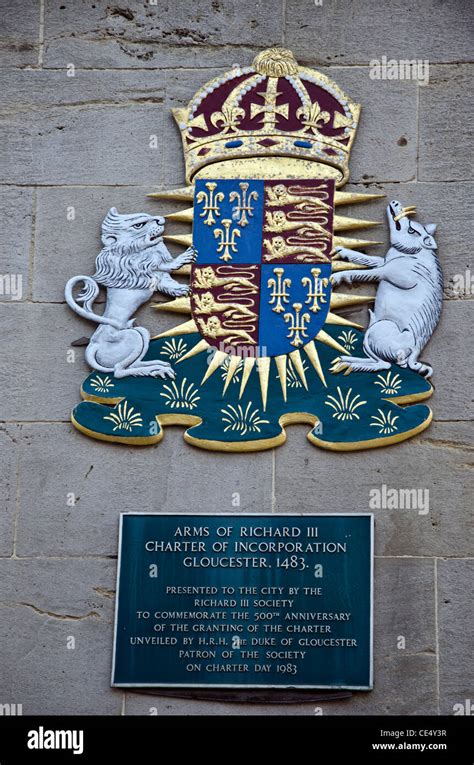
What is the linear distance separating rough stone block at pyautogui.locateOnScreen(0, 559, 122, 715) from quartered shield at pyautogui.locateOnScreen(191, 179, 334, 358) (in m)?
1.66

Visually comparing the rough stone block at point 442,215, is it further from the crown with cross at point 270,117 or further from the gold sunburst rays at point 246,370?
the gold sunburst rays at point 246,370

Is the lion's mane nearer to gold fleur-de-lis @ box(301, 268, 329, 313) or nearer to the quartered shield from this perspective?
the quartered shield

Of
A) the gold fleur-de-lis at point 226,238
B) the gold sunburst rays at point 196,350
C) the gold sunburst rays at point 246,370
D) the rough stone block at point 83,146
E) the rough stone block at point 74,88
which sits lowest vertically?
the gold sunburst rays at point 246,370

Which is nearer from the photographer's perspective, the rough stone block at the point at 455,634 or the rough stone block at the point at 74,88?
the rough stone block at the point at 455,634

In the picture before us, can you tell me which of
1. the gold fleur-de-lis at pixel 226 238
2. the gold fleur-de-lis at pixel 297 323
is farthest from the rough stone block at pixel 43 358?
the gold fleur-de-lis at pixel 297 323

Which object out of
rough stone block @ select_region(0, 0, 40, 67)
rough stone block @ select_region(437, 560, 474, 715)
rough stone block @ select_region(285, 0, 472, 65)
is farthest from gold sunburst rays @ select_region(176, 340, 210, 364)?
rough stone block @ select_region(0, 0, 40, 67)

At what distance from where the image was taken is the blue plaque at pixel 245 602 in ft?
26.6

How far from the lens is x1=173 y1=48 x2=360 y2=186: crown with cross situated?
9.09 m

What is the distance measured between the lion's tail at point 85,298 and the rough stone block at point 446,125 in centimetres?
217

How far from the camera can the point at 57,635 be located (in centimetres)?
832

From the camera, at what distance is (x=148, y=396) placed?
28.5 feet

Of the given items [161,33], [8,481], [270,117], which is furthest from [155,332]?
[161,33]

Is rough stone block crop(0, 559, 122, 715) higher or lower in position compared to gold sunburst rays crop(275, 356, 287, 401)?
lower
